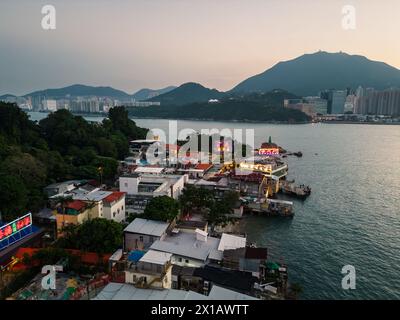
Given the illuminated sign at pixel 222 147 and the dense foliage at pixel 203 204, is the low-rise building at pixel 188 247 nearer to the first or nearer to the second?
the dense foliage at pixel 203 204

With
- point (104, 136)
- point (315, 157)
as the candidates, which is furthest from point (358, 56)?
point (104, 136)

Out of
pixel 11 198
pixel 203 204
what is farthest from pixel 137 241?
pixel 11 198

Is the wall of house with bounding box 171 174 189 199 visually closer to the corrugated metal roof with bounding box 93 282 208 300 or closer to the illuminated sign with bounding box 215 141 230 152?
the corrugated metal roof with bounding box 93 282 208 300

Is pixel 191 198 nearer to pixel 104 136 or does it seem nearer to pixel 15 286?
pixel 15 286

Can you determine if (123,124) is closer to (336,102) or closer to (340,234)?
(340,234)

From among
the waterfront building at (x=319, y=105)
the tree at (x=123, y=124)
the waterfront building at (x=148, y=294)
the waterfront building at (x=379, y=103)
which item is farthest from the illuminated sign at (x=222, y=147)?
the waterfront building at (x=379, y=103)
